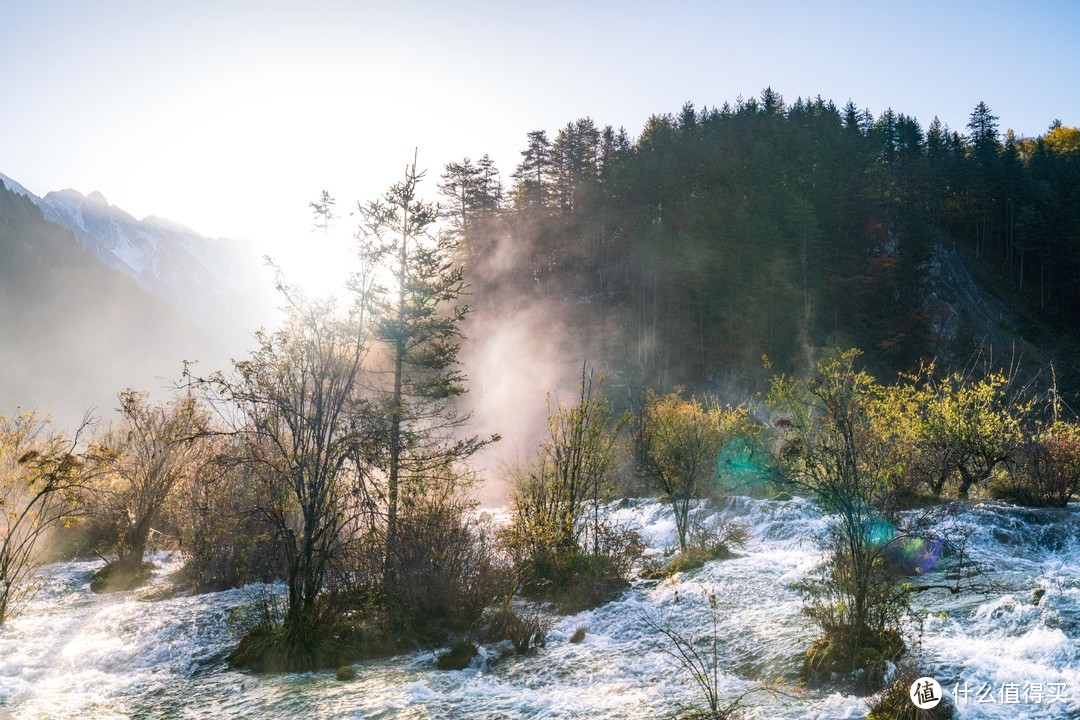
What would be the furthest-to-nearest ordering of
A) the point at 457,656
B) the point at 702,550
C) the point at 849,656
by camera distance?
1. the point at 702,550
2. the point at 457,656
3. the point at 849,656

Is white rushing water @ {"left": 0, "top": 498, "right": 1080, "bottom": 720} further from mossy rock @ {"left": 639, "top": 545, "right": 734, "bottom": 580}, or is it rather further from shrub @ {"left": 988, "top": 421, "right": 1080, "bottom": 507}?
shrub @ {"left": 988, "top": 421, "right": 1080, "bottom": 507}

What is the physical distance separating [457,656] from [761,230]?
187ft

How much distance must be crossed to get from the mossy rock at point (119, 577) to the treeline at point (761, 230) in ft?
147

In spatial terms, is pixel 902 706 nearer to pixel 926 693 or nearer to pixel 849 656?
pixel 926 693

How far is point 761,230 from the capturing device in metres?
60.2

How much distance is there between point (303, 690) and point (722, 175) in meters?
66.8

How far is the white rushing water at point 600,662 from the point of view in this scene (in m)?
8.48

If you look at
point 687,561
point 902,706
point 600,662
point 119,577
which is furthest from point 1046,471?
point 119,577

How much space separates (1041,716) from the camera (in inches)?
287

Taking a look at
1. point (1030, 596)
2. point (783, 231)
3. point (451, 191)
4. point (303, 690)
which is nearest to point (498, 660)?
point (303, 690)

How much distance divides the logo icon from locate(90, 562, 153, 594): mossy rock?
64.4 ft

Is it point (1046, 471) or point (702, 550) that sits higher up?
point (1046, 471)

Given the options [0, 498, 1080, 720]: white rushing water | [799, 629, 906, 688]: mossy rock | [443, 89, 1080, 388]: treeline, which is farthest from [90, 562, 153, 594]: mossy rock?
[443, 89, 1080, 388]: treeline

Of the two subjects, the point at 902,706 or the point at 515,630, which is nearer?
the point at 902,706
